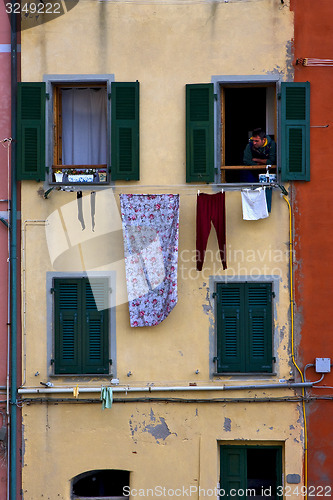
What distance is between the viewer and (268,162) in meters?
15.5

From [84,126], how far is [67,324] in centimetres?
349

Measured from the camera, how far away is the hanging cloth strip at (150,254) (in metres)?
15.1

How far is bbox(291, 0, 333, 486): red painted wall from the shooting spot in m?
15.1

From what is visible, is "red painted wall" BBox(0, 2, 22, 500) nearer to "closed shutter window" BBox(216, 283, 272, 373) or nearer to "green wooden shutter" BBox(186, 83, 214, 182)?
"green wooden shutter" BBox(186, 83, 214, 182)

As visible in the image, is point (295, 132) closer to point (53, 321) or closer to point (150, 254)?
point (150, 254)

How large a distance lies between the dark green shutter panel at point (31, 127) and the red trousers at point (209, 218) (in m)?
2.79

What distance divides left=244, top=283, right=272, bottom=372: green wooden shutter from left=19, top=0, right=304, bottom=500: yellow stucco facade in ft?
0.49

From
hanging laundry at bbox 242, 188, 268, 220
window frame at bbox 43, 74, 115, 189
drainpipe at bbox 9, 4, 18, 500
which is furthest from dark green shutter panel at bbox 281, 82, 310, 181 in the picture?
drainpipe at bbox 9, 4, 18, 500

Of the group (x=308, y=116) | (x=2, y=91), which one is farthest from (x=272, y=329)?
(x=2, y=91)

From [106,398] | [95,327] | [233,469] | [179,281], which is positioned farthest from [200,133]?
[233,469]

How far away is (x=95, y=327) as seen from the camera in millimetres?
15320

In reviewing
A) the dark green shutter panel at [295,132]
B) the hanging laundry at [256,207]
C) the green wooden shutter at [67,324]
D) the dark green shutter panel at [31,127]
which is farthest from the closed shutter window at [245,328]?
the dark green shutter panel at [31,127]

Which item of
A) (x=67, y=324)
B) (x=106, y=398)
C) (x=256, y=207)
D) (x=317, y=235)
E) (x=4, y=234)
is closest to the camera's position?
(x=106, y=398)

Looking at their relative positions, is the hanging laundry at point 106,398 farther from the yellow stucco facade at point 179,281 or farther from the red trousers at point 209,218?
the red trousers at point 209,218
